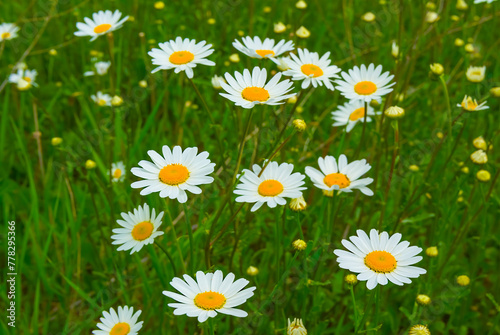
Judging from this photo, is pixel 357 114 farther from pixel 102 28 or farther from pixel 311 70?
pixel 102 28

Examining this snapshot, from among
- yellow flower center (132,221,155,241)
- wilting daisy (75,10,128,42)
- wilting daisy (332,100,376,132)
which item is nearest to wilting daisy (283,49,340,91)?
wilting daisy (332,100,376,132)

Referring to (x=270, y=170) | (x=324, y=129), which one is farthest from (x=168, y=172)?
(x=324, y=129)

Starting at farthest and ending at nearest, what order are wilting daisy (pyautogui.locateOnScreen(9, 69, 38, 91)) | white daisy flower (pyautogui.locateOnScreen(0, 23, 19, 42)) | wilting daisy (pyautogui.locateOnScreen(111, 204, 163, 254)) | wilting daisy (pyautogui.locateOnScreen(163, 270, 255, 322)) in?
white daisy flower (pyautogui.locateOnScreen(0, 23, 19, 42)), wilting daisy (pyautogui.locateOnScreen(9, 69, 38, 91)), wilting daisy (pyautogui.locateOnScreen(111, 204, 163, 254)), wilting daisy (pyautogui.locateOnScreen(163, 270, 255, 322))

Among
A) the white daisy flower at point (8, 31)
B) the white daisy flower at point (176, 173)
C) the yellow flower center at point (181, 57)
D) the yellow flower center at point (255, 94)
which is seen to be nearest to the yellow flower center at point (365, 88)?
the yellow flower center at point (255, 94)

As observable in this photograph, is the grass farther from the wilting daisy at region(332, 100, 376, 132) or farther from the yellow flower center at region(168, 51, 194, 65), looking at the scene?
the yellow flower center at region(168, 51, 194, 65)

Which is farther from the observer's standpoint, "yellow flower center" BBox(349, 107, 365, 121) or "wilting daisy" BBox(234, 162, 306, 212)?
"yellow flower center" BBox(349, 107, 365, 121)

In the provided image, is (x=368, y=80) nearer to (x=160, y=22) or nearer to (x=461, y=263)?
(x=461, y=263)

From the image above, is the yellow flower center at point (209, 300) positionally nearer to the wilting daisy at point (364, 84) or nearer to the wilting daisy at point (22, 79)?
the wilting daisy at point (364, 84)
